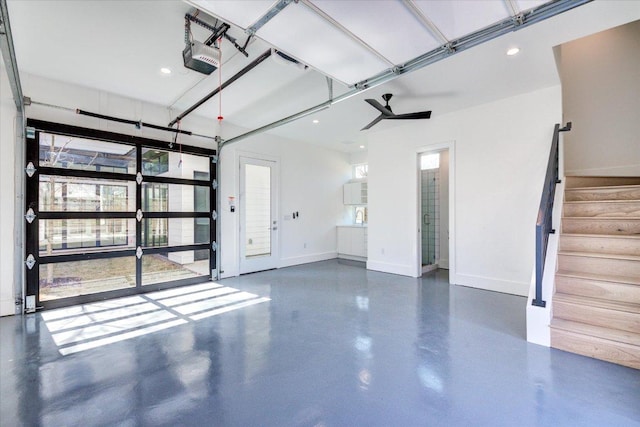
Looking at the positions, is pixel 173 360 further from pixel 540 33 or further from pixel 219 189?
pixel 540 33

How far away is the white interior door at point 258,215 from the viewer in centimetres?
579

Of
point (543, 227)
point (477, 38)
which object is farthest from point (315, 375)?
point (477, 38)

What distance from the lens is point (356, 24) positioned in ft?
6.91

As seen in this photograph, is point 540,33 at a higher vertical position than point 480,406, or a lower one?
higher

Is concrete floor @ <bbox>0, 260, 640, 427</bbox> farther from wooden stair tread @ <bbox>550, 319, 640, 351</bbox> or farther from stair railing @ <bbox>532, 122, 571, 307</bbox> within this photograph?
stair railing @ <bbox>532, 122, 571, 307</bbox>

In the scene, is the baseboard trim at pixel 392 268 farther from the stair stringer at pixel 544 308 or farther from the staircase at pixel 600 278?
the stair stringer at pixel 544 308

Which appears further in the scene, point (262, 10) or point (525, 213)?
point (525, 213)

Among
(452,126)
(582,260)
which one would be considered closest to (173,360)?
(582,260)

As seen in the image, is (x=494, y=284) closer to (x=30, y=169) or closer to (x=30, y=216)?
(x=30, y=216)

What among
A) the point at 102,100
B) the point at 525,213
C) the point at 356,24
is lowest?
the point at 525,213

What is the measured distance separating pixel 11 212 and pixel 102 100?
6.07ft

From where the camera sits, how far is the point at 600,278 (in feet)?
9.18

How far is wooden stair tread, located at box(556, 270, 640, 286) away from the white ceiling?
7.79 feet

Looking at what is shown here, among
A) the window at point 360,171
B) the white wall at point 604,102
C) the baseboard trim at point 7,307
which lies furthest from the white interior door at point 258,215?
the white wall at point 604,102
